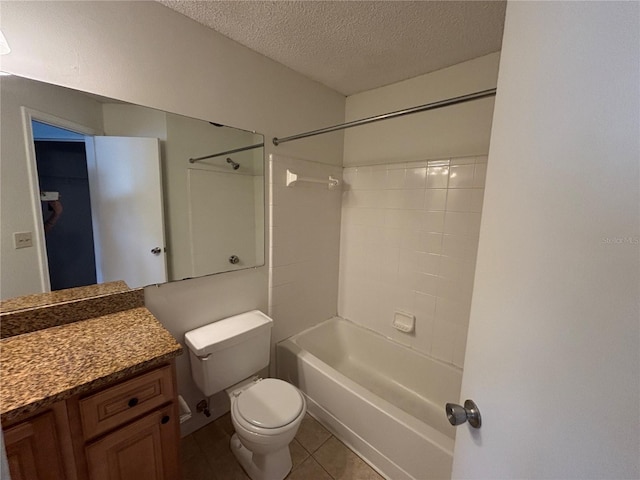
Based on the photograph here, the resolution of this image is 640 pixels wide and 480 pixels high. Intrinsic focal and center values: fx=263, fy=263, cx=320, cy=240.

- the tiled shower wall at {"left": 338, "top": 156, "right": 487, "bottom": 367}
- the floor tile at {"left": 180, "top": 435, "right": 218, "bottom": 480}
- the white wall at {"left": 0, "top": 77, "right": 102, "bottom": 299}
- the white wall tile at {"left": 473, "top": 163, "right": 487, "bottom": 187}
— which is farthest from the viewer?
the tiled shower wall at {"left": 338, "top": 156, "right": 487, "bottom": 367}

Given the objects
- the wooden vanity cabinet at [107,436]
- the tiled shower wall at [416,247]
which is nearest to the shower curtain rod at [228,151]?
the tiled shower wall at [416,247]

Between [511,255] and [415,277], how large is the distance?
57.7 inches

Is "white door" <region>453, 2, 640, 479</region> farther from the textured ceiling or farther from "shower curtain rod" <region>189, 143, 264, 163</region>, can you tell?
"shower curtain rod" <region>189, 143, 264, 163</region>

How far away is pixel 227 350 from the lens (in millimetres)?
1508

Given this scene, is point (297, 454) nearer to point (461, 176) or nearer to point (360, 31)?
point (461, 176)

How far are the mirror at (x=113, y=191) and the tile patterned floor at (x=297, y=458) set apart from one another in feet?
3.37

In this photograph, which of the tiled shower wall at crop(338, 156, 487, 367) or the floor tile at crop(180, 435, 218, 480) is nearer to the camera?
the floor tile at crop(180, 435, 218, 480)

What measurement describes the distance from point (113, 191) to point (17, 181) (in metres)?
0.29

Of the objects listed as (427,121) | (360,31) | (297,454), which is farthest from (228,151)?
(297,454)

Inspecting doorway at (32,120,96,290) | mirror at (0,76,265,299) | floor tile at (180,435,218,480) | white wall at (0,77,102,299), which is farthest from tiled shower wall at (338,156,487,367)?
white wall at (0,77,102,299)

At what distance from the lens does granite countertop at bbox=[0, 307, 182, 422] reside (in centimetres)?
72

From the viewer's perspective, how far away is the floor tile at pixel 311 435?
1.62 metres

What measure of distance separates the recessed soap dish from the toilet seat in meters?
0.96

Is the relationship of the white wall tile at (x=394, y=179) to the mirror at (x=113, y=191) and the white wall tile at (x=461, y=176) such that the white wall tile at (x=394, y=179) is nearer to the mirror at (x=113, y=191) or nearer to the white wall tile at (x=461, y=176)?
the white wall tile at (x=461, y=176)
